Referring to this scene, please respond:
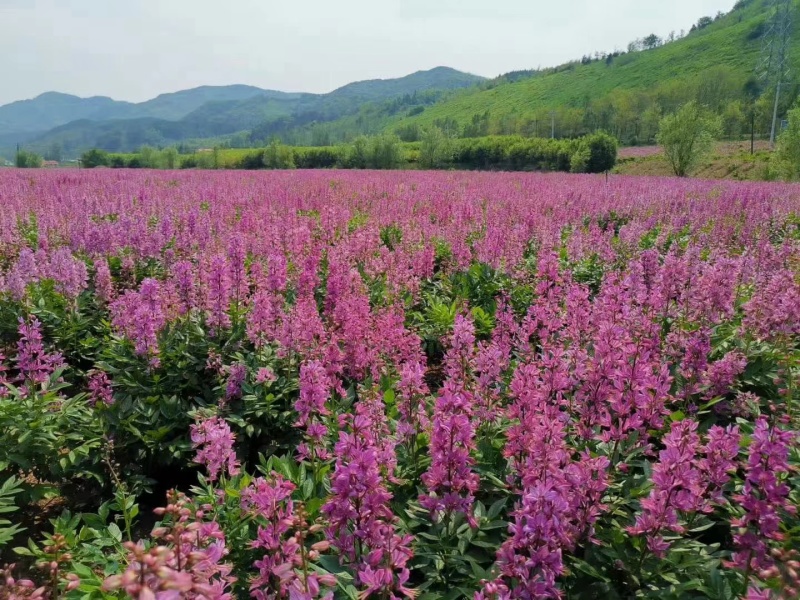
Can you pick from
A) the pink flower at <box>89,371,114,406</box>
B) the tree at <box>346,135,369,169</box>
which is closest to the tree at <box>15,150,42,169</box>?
the tree at <box>346,135,369,169</box>

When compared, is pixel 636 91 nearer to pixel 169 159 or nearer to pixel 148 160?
pixel 169 159

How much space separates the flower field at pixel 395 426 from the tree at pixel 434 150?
52.0 m

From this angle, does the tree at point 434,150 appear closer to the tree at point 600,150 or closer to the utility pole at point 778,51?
the tree at point 600,150

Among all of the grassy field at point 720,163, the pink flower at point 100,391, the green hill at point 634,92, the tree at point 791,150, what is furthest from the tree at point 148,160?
the pink flower at point 100,391

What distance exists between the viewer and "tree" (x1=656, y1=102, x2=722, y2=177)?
41594mm

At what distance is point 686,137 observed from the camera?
138 feet

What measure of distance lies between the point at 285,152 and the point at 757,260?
66.5 meters

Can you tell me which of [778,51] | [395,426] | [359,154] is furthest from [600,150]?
[395,426]

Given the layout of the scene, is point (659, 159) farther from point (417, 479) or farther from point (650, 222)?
point (417, 479)

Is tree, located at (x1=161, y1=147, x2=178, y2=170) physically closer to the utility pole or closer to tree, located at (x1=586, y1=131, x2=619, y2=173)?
tree, located at (x1=586, y1=131, x2=619, y2=173)

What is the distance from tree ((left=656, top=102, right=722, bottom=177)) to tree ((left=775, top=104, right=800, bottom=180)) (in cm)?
520

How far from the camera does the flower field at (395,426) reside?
241cm

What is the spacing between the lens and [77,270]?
7141mm

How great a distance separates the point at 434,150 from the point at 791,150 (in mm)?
34321
